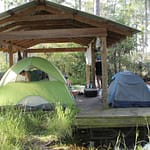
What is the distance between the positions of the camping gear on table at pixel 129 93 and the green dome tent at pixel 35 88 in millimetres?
1256

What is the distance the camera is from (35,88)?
783 cm

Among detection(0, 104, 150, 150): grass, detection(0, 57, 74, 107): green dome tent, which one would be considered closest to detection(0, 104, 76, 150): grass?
detection(0, 104, 150, 150): grass

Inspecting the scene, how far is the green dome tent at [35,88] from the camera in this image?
7664mm

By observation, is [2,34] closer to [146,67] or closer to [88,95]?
[88,95]

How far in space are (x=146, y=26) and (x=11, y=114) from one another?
27210 millimetres

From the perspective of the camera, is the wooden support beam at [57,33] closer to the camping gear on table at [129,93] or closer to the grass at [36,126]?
the camping gear on table at [129,93]

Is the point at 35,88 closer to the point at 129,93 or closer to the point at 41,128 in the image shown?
the point at 41,128

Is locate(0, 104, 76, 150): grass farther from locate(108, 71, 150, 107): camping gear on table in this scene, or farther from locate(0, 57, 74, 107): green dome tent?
locate(108, 71, 150, 107): camping gear on table

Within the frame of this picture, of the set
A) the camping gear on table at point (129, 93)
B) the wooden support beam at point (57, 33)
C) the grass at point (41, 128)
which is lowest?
the grass at point (41, 128)

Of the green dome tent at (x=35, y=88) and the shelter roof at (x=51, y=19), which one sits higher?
the shelter roof at (x=51, y=19)

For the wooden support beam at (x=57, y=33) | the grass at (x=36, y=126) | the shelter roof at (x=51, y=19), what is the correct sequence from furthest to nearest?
the wooden support beam at (x=57, y=33), the shelter roof at (x=51, y=19), the grass at (x=36, y=126)

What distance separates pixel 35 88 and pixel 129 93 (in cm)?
240

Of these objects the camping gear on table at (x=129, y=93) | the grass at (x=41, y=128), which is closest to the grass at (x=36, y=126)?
the grass at (x=41, y=128)

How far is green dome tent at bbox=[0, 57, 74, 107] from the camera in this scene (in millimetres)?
7664
